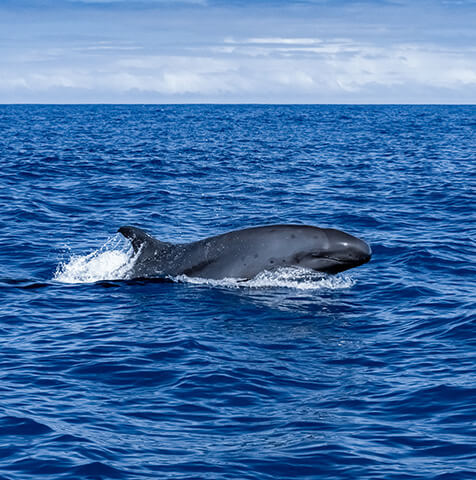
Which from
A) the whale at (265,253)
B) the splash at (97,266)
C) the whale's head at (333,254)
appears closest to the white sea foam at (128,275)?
the splash at (97,266)

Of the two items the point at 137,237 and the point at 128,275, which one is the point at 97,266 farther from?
the point at 137,237

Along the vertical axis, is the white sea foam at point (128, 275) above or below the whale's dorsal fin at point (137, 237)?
below

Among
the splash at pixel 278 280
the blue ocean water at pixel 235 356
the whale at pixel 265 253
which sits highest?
the whale at pixel 265 253

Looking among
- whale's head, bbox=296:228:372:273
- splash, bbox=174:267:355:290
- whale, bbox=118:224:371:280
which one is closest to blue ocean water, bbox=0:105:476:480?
splash, bbox=174:267:355:290

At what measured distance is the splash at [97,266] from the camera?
71.6 ft

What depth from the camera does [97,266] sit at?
2338 cm

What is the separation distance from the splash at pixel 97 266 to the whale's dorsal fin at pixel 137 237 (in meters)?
0.65

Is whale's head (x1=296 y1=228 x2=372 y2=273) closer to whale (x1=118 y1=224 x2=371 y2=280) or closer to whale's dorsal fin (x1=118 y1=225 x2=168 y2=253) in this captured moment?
whale (x1=118 y1=224 x2=371 y2=280)

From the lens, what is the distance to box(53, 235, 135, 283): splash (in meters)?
21.8

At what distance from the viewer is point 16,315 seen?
58.1 ft

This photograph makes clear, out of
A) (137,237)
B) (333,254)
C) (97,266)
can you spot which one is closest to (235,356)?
(333,254)

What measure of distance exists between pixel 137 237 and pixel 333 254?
491 centimetres

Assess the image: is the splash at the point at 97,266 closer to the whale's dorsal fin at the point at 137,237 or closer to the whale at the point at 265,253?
the whale's dorsal fin at the point at 137,237

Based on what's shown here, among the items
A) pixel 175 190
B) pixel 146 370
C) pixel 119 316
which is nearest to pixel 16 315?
pixel 119 316
